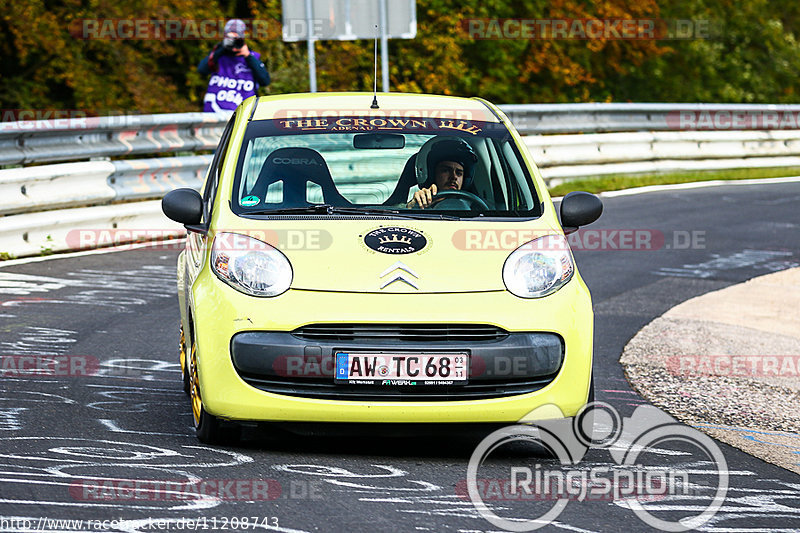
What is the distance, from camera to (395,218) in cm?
597

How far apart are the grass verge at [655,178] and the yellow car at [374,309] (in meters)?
11.1

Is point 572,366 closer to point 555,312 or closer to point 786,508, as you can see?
point 555,312

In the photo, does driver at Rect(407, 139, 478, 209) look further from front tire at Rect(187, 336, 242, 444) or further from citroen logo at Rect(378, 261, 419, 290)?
front tire at Rect(187, 336, 242, 444)

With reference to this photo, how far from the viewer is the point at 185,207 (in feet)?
20.3

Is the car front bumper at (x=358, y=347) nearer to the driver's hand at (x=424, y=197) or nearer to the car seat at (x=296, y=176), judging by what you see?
the car seat at (x=296, y=176)

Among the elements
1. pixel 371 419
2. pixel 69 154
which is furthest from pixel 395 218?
pixel 69 154

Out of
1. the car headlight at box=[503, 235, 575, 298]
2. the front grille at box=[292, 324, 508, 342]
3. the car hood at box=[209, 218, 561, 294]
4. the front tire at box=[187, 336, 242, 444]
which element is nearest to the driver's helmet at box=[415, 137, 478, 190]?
the car hood at box=[209, 218, 561, 294]

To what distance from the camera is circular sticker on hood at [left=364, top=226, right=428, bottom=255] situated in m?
5.67

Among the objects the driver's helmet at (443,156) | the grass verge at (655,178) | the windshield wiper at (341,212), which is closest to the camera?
the windshield wiper at (341,212)

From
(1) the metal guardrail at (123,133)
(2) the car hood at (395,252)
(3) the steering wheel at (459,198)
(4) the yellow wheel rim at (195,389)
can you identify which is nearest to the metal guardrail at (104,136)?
(1) the metal guardrail at (123,133)

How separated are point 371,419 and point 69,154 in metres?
7.84

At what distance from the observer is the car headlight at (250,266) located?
18.2 feet

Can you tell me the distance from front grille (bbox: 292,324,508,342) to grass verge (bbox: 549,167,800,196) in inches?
460

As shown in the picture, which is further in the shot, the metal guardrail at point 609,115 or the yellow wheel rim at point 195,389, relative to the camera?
the metal guardrail at point 609,115
